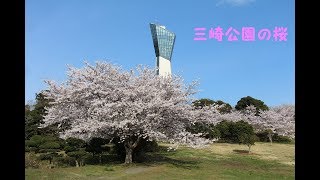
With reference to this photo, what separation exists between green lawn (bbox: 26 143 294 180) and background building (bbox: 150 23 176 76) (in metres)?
33.8

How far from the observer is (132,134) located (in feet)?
66.7

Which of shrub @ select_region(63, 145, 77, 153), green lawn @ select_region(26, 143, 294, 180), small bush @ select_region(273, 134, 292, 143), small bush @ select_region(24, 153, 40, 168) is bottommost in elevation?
small bush @ select_region(273, 134, 292, 143)

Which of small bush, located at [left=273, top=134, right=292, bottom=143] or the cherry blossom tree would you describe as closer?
the cherry blossom tree

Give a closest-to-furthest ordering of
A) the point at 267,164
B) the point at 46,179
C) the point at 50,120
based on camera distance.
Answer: the point at 46,179 → the point at 267,164 → the point at 50,120

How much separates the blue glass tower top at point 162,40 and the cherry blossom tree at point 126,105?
1336 inches

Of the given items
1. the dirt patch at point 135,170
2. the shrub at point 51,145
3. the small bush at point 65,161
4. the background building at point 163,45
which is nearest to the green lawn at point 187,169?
the dirt patch at point 135,170

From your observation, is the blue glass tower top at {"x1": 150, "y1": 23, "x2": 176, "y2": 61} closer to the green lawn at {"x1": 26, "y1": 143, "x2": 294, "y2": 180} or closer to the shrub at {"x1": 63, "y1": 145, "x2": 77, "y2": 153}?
the green lawn at {"x1": 26, "y1": 143, "x2": 294, "y2": 180}

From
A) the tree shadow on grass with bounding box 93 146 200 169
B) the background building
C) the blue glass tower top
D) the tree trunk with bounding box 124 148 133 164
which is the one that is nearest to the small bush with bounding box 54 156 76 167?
the tree shadow on grass with bounding box 93 146 200 169

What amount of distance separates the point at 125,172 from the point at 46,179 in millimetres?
3699

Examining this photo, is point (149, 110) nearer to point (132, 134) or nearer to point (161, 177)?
point (132, 134)

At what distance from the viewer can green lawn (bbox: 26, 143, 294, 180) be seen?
17203mm

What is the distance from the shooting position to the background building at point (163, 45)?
56.6 meters
